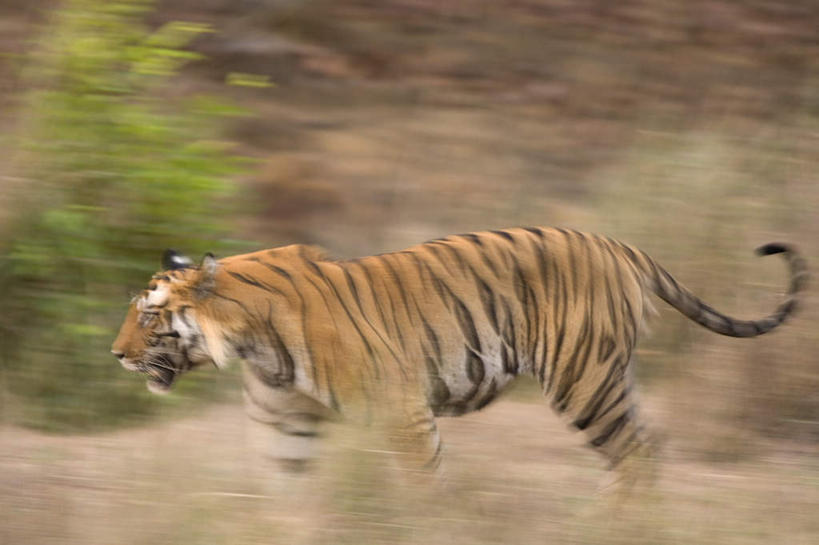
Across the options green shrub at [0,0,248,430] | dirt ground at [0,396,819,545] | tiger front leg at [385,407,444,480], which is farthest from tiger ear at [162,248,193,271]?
green shrub at [0,0,248,430]

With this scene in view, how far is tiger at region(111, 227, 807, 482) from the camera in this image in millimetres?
4062

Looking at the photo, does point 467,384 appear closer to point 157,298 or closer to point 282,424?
point 282,424

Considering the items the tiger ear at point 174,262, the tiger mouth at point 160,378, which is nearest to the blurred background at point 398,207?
the tiger mouth at point 160,378

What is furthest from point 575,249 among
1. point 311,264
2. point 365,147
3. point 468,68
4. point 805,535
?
point 468,68

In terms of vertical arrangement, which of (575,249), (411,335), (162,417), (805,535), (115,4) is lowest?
(162,417)

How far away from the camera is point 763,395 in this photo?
16.4 ft

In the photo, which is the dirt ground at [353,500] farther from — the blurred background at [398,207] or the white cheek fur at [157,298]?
the white cheek fur at [157,298]

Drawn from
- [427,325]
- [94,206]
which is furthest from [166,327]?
[94,206]

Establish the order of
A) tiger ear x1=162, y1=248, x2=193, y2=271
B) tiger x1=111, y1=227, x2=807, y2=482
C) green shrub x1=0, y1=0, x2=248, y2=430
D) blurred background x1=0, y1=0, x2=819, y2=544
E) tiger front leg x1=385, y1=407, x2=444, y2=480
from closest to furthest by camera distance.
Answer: blurred background x1=0, y1=0, x2=819, y2=544 < tiger front leg x1=385, y1=407, x2=444, y2=480 < tiger x1=111, y1=227, x2=807, y2=482 < tiger ear x1=162, y1=248, x2=193, y2=271 < green shrub x1=0, y1=0, x2=248, y2=430

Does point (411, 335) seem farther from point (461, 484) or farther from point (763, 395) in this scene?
point (763, 395)

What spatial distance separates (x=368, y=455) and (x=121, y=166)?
2.45 m

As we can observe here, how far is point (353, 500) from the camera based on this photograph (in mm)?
3557

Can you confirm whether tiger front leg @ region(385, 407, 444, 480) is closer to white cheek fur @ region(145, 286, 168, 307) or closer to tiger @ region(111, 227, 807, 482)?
tiger @ region(111, 227, 807, 482)

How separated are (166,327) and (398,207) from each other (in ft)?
12.6
